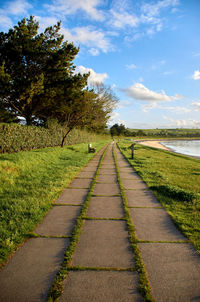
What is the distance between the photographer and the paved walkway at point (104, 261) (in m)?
1.74

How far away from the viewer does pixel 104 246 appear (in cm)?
251

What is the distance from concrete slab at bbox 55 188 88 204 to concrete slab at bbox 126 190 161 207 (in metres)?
1.24

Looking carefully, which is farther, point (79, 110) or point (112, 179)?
point (79, 110)

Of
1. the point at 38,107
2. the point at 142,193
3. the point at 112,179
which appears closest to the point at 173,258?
the point at 142,193

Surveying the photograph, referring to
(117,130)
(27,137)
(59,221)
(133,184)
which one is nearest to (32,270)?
(59,221)

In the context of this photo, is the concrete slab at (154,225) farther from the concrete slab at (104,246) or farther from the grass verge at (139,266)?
the concrete slab at (104,246)

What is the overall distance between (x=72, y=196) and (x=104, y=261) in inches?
103

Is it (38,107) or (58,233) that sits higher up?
(38,107)

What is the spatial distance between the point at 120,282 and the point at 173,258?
85cm

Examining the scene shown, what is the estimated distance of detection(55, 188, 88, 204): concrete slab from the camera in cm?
432

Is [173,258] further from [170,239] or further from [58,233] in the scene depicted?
[58,233]

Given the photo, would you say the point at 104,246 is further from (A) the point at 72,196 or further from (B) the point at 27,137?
(B) the point at 27,137

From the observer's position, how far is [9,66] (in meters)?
14.0

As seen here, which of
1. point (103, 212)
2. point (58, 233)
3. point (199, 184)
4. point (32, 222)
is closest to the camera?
point (58, 233)
